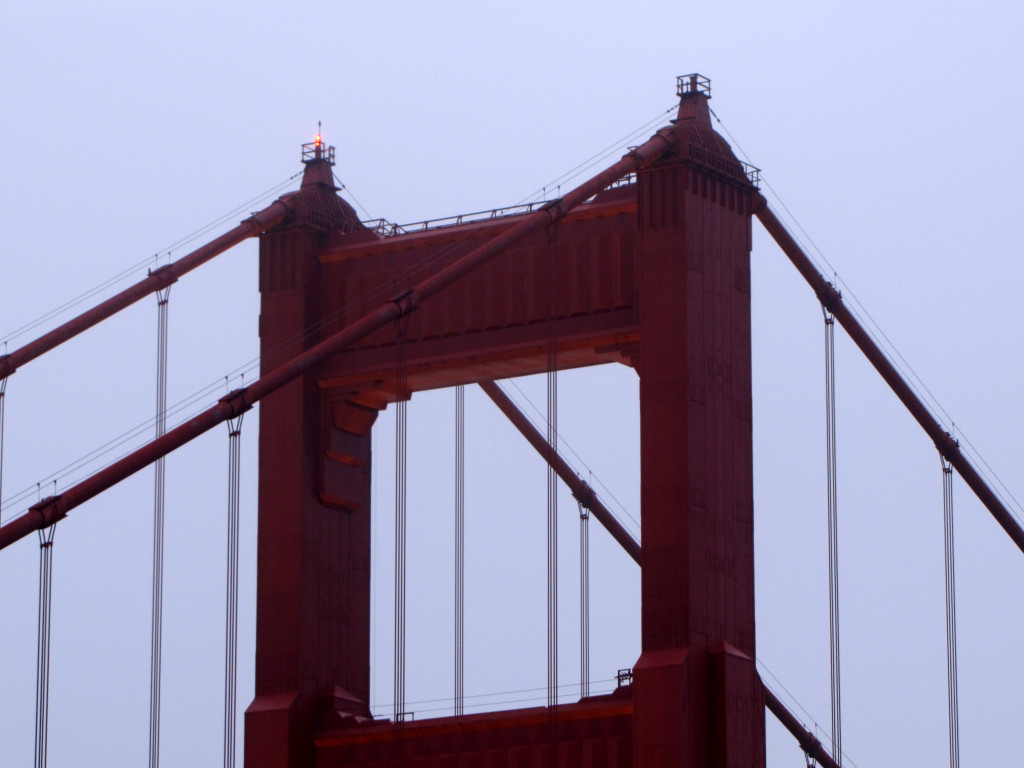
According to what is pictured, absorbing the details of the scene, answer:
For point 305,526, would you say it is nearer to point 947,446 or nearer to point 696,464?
point 696,464

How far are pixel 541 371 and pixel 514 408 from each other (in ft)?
16.3

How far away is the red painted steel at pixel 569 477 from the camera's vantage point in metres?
60.5

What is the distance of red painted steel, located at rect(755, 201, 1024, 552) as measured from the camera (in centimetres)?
5522

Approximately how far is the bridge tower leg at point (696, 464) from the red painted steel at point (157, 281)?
857 centimetres

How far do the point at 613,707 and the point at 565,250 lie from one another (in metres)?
8.61

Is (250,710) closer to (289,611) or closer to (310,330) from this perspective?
(289,611)

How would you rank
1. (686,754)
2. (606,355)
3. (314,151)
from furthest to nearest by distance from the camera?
(314,151) → (606,355) → (686,754)

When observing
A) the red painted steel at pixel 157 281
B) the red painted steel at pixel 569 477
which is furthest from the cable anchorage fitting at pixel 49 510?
the red painted steel at pixel 569 477

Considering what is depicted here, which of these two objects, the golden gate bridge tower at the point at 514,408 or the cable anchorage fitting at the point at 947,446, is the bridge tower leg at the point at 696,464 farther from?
the cable anchorage fitting at the point at 947,446

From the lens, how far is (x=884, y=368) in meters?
57.4

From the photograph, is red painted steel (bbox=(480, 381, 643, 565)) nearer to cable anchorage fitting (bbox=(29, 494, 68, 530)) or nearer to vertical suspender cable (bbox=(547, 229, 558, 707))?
vertical suspender cable (bbox=(547, 229, 558, 707))

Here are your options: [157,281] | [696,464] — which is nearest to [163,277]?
[157,281]

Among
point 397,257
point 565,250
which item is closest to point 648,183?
point 565,250

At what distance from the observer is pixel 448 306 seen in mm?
55562
